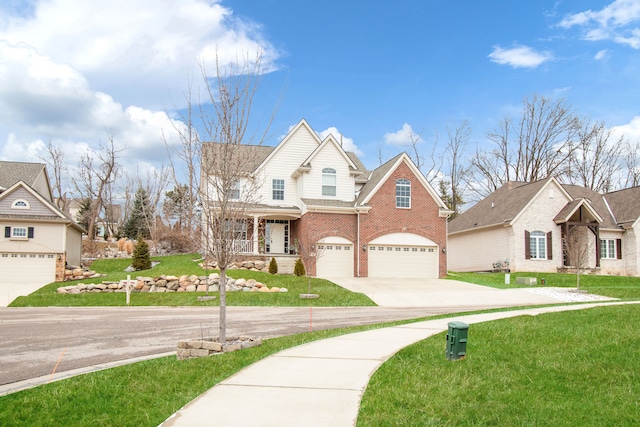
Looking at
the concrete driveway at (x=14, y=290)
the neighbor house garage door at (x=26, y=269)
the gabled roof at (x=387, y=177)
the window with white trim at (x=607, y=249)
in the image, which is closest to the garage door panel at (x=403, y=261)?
the gabled roof at (x=387, y=177)

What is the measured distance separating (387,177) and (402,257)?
4802 mm

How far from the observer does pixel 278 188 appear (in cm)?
3450

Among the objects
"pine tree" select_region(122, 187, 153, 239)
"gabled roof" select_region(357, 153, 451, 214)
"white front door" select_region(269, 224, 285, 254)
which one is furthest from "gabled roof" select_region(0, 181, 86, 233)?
"pine tree" select_region(122, 187, 153, 239)

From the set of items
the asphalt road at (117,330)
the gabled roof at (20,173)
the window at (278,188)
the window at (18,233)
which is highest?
the gabled roof at (20,173)

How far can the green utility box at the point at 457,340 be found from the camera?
8352 mm

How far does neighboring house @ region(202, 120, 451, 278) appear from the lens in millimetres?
31688

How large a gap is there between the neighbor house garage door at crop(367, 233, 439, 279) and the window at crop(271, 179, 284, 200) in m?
6.60

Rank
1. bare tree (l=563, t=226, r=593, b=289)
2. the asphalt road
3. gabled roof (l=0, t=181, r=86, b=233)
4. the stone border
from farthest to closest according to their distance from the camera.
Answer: bare tree (l=563, t=226, r=593, b=289) < gabled roof (l=0, t=181, r=86, b=233) < the asphalt road < the stone border

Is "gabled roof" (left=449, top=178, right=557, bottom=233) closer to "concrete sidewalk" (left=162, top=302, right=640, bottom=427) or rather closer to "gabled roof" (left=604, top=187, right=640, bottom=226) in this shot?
"gabled roof" (left=604, top=187, right=640, bottom=226)

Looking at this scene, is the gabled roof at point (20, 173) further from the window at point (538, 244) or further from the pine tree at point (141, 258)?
the window at point (538, 244)

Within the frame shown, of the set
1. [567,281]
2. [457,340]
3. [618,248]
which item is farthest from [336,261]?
[457,340]

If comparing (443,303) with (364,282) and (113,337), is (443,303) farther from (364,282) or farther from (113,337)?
(113,337)

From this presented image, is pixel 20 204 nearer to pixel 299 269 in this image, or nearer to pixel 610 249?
pixel 299 269

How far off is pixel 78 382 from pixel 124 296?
1735 cm
